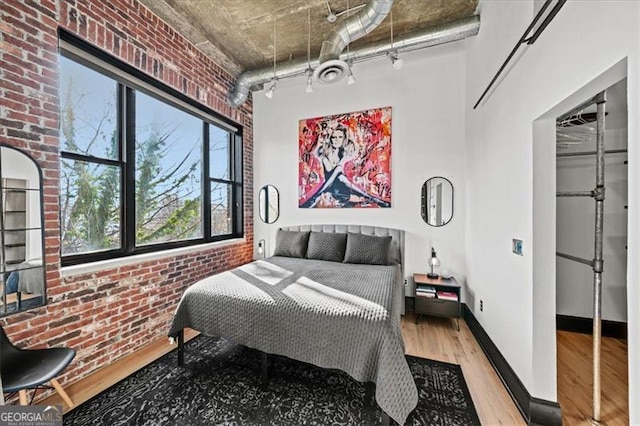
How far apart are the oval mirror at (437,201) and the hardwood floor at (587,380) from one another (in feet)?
5.59

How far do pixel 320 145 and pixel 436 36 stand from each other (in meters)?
1.95

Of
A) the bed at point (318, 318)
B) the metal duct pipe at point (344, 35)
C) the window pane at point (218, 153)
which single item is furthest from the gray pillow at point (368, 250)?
the window pane at point (218, 153)

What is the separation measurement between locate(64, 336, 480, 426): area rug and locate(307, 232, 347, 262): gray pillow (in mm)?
1398

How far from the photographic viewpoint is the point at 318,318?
1.72 metres

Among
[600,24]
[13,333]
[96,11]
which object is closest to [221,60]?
[96,11]

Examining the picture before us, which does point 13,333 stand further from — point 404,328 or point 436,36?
point 436,36

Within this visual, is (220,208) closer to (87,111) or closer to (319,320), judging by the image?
(87,111)

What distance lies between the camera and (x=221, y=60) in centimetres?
351

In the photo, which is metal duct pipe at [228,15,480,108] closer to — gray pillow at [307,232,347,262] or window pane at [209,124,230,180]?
window pane at [209,124,230,180]

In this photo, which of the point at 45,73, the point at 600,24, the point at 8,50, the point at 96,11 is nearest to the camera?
the point at 600,24

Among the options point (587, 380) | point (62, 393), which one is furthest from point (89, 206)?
point (587, 380)

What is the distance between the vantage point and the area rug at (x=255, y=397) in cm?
163

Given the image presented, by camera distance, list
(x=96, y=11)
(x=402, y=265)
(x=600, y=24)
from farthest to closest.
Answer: (x=402, y=265) → (x=96, y=11) → (x=600, y=24)

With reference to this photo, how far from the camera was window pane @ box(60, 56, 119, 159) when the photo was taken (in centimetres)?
211
